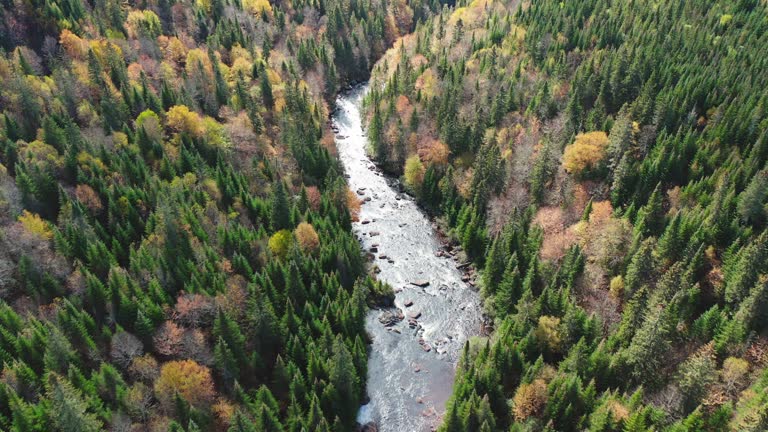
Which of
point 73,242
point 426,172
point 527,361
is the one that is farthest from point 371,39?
point 527,361

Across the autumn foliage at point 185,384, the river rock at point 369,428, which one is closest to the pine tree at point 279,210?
the autumn foliage at point 185,384

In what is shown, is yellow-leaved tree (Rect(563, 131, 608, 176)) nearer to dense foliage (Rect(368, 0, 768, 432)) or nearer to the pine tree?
dense foliage (Rect(368, 0, 768, 432))

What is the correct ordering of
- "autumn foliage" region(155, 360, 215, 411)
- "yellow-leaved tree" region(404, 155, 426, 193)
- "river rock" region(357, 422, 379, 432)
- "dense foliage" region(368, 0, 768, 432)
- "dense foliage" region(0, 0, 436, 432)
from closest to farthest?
"dense foliage" region(368, 0, 768, 432)
"autumn foliage" region(155, 360, 215, 411)
"dense foliage" region(0, 0, 436, 432)
"river rock" region(357, 422, 379, 432)
"yellow-leaved tree" region(404, 155, 426, 193)

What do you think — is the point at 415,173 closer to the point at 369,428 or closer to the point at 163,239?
the point at 163,239

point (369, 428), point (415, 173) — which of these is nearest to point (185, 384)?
point (369, 428)

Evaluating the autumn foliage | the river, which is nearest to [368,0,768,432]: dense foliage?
the river

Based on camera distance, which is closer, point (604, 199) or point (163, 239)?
point (163, 239)

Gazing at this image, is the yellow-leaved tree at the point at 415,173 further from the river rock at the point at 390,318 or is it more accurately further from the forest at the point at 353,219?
the river rock at the point at 390,318
